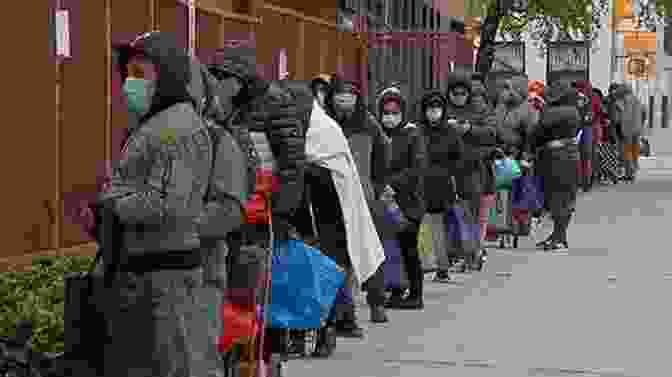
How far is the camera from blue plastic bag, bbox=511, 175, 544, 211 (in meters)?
Answer: 23.2

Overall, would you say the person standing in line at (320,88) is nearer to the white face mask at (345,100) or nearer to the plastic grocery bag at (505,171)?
the white face mask at (345,100)

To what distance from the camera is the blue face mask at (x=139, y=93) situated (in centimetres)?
748

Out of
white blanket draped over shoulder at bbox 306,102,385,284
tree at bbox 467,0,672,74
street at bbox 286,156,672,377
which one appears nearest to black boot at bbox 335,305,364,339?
street at bbox 286,156,672,377

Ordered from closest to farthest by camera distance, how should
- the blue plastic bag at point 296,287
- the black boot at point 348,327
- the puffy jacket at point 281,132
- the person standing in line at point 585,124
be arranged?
the puffy jacket at point 281,132, the blue plastic bag at point 296,287, the black boot at point 348,327, the person standing in line at point 585,124

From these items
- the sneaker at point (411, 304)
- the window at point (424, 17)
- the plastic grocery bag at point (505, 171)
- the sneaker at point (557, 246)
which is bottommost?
the sneaker at point (557, 246)

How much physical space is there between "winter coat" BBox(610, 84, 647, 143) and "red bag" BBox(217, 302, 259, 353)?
28.8 metres

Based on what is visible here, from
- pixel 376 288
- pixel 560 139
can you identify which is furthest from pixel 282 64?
pixel 376 288

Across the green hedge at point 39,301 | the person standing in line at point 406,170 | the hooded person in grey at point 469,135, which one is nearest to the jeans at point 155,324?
the green hedge at point 39,301

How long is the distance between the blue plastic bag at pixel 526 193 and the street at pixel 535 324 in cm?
81

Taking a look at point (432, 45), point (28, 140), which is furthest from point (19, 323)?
point (432, 45)

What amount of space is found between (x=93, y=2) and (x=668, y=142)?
193 feet

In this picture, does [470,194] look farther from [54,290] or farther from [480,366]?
[54,290]

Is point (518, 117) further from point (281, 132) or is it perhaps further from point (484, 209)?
point (281, 132)

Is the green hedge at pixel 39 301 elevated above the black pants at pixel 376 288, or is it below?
above
